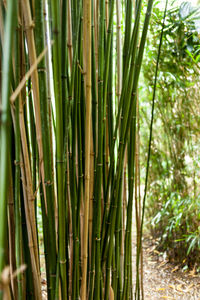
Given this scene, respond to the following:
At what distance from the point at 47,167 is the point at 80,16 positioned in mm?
366

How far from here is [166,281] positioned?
2.02 metres

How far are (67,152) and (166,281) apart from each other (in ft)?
5.45

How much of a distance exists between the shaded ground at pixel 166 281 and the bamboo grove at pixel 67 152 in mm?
1111

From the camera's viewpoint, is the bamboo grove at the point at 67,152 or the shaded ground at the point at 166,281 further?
the shaded ground at the point at 166,281

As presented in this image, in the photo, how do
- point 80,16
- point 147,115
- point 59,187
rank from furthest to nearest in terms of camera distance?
1. point 147,115
2. point 80,16
3. point 59,187

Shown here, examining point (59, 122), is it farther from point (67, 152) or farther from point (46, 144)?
point (67, 152)

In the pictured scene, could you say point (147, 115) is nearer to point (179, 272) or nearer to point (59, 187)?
point (179, 272)

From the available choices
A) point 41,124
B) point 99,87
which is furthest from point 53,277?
point 99,87

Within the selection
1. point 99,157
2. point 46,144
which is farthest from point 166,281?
point 46,144

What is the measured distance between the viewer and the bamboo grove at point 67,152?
58cm

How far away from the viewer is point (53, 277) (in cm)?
66

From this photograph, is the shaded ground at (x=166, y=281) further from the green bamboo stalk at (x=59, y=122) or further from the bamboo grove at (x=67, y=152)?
the green bamboo stalk at (x=59, y=122)

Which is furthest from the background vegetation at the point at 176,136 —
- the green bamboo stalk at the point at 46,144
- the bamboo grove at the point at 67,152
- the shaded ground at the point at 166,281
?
the green bamboo stalk at the point at 46,144

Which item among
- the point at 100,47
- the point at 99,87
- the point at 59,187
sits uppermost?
the point at 100,47
